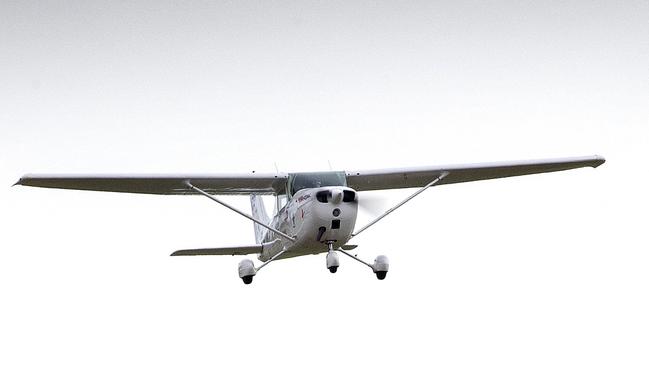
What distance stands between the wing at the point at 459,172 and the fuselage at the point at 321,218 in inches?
78.9

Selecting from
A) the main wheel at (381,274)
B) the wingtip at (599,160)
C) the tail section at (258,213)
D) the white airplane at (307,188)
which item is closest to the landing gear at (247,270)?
the white airplane at (307,188)

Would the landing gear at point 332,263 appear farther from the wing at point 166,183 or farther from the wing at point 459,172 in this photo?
the wing at point 459,172

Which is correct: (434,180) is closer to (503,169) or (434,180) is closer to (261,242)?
(503,169)

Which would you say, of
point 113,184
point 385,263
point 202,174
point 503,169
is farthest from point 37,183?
point 503,169

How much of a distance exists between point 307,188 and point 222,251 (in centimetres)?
311

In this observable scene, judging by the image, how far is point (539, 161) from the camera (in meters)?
24.7

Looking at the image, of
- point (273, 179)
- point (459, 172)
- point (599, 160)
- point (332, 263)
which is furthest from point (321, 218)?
point (599, 160)

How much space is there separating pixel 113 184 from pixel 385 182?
236 inches

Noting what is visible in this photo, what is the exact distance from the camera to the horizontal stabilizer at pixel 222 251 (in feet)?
79.6

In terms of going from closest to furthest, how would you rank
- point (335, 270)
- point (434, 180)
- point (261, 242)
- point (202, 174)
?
point (335, 270) → point (202, 174) → point (434, 180) → point (261, 242)

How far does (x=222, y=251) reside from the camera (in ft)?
80.8

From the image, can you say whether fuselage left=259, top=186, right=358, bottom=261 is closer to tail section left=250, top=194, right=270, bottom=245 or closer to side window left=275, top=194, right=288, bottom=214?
side window left=275, top=194, right=288, bottom=214

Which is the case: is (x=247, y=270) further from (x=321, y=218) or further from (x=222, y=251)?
(x=321, y=218)

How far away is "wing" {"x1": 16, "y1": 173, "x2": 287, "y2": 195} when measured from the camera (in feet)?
71.8
